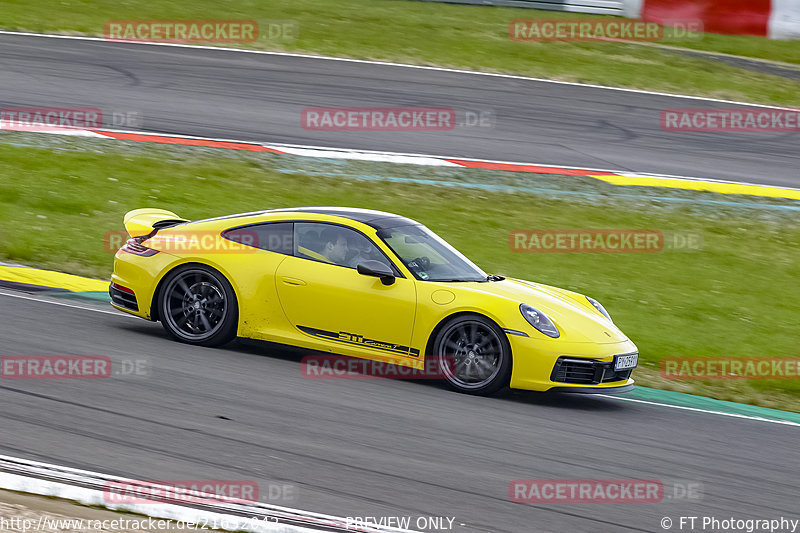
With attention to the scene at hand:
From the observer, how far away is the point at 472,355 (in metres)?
7.70

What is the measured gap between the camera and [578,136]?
666 inches

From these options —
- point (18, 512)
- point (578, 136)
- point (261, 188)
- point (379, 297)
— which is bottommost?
point (18, 512)

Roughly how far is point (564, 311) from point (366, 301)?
5.38 feet

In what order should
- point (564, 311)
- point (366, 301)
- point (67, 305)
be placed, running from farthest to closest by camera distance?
point (67, 305) → point (564, 311) → point (366, 301)

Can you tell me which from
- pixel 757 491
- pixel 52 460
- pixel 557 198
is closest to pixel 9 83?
pixel 557 198

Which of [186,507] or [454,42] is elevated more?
[454,42]

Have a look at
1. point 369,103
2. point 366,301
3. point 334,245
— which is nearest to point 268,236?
point 334,245

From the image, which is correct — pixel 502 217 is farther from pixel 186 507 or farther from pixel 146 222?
pixel 186 507

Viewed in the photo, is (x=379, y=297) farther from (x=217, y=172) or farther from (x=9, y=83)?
(x=9, y=83)

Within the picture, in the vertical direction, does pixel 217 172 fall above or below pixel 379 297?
above

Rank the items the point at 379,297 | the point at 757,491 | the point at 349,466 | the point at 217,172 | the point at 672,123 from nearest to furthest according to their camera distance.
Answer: the point at 349,466 → the point at 757,491 → the point at 379,297 → the point at 217,172 → the point at 672,123

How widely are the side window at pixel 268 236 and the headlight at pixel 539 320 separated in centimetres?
203

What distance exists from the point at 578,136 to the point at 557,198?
2.91 m

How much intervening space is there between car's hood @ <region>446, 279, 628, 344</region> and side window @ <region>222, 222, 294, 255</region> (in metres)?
1.61
